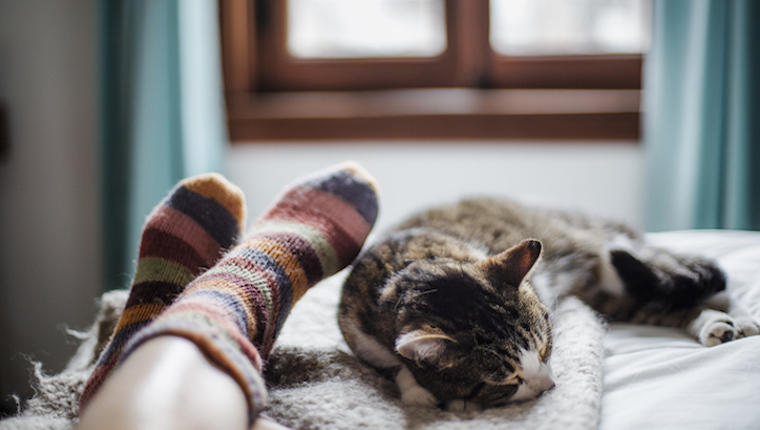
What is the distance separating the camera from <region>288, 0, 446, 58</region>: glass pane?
1.73m

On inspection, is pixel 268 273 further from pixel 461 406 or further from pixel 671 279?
pixel 671 279

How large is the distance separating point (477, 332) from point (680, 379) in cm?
23

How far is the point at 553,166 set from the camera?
1.70 metres

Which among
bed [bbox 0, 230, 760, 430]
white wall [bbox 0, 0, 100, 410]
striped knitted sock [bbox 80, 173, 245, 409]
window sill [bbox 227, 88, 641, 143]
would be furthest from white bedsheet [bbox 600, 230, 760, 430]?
white wall [bbox 0, 0, 100, 410]

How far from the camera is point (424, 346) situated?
0.55 metres

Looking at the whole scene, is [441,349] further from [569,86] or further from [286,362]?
[569,86]

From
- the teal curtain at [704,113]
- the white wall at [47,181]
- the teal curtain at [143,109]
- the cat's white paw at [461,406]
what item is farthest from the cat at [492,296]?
the white wall at [47,181]

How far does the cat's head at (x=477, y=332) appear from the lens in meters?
0.57

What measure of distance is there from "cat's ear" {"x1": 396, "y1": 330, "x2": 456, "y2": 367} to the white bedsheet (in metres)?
0.17

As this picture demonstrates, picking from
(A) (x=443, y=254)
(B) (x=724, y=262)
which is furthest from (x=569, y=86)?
(A) (x=443, y=254)

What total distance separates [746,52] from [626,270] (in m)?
0.91

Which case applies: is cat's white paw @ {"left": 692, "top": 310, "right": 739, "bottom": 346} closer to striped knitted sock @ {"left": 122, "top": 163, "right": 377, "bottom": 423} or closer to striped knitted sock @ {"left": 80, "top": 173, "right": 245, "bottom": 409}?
striped knitted sock @ {"left": 122, "top": 163, "right": 377, "bottom": 423}

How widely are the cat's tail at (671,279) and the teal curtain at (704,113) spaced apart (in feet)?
2.44

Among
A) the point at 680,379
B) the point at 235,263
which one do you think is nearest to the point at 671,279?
the point at 680,379
